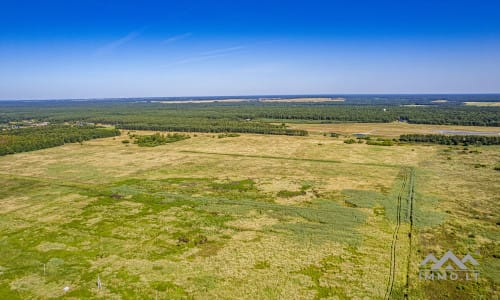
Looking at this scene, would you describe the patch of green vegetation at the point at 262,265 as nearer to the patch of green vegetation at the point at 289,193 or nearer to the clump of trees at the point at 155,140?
the patch of green vegetation at the point at 289,193

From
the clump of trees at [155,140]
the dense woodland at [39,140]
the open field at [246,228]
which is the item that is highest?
the dense woodland at [39,140]

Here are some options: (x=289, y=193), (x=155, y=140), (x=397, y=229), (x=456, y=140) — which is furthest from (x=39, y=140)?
(x=456, y=140)

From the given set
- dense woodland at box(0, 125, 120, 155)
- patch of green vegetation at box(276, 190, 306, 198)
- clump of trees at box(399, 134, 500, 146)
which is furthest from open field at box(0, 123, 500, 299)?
clump of trees at box(399, 134, 500, 146)

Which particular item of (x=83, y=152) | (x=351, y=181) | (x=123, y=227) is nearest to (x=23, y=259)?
(x=123, y=227)

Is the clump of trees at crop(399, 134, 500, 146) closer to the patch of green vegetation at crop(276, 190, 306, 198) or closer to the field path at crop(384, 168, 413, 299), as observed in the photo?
the field path at crop(384, 168, 413, 299)

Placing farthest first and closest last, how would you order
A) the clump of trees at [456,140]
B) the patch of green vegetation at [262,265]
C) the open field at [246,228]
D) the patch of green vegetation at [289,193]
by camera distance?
the clump of trees at [456,140]
the patch of green vegetation at [289,193]
the patch of green vegetation at [262,265]
the open field at [246,228]

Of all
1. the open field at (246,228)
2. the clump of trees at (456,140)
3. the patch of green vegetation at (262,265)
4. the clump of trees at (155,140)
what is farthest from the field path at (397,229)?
the clump of trees at (155,140)

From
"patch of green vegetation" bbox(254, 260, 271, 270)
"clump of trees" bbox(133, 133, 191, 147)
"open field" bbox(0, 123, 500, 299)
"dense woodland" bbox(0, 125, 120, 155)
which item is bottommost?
"patch of green vegetation" bbox(254, 260, 271, 270)

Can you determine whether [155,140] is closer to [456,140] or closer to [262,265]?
[262,265]

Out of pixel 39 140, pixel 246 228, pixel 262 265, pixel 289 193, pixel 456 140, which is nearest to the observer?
pixel 262 265
